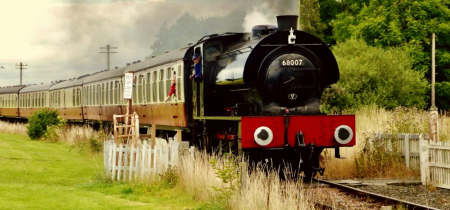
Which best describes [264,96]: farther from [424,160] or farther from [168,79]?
[168,79]

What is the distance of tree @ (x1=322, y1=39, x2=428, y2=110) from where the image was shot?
2622cm

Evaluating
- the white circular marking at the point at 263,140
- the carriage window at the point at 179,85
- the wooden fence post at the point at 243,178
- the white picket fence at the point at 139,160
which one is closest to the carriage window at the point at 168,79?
the carriage window at the point at 179,85

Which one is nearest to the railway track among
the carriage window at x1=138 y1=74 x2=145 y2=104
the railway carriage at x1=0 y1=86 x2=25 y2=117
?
the carriage window at x1=138 y1=74 x2=145 y2=104

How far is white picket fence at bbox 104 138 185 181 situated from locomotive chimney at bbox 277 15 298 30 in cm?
316

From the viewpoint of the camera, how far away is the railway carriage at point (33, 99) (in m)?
44.5

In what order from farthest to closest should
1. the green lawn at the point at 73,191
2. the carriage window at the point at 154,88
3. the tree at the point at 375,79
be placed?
the tree at the point at 375,79, the carriage window at the point at 154,88, the green lawn at the point at 73,191

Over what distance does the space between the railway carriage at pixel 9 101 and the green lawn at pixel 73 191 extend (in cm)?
3762

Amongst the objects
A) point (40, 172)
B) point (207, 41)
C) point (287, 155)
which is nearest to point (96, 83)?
point (40, 172)

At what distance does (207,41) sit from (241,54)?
6.02 ft

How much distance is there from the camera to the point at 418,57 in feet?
119

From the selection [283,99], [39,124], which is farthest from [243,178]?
[39,124]

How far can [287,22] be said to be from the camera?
12352mm

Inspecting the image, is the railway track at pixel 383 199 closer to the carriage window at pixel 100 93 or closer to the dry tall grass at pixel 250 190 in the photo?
the dry tall grass at pixel 250 190

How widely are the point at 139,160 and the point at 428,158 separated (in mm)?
5915
